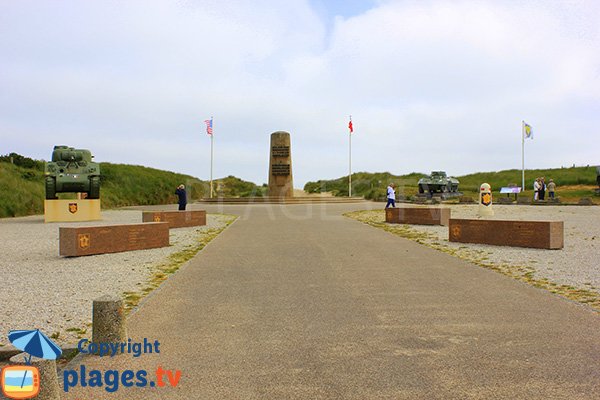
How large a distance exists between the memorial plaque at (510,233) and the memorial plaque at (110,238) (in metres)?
8.19

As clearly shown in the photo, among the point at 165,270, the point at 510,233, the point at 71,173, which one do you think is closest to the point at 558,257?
the point at 510,233

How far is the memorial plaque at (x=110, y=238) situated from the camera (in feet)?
38.1

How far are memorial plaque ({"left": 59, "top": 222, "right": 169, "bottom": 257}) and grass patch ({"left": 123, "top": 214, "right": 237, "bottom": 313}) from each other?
2.99 feet

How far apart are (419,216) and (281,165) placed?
67.7 feet

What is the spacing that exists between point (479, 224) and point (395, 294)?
760cm

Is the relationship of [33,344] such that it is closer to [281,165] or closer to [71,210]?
[71,210]

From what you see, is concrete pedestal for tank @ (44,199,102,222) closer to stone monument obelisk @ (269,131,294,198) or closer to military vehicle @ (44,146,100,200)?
military vehicle @ (44,146,100,200)

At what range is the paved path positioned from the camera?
411 cm

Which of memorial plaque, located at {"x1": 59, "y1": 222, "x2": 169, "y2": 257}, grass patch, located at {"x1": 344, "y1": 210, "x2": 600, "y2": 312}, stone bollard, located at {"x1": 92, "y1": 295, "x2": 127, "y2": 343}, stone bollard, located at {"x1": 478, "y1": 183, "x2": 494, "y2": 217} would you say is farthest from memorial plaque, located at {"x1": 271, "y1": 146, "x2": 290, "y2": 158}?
stone bollard, located at {"x1": 92, "y1": 295, "x2": 127, "y2": 343}

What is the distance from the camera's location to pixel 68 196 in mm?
35500

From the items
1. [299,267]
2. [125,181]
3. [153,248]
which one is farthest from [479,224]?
[125,181]

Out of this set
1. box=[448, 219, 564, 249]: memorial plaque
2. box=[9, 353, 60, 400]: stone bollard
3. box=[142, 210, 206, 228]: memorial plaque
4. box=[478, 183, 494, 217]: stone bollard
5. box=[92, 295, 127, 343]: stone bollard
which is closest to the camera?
box=[9, 353, 60, 400]: stone bollard

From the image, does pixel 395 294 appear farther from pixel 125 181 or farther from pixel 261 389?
pixel 125 181

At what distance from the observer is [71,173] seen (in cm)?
2400
